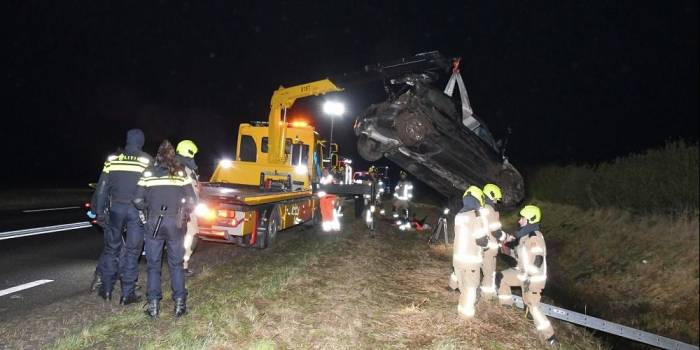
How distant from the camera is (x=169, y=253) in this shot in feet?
15.5

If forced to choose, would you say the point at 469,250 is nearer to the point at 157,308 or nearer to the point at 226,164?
the point at 157,308

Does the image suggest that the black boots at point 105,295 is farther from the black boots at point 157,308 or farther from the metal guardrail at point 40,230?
the metal guardrail at point 40,230

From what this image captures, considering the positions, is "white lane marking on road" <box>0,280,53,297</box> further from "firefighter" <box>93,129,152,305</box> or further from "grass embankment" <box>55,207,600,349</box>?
"grass embankment" <box>55,207,600,349</box>

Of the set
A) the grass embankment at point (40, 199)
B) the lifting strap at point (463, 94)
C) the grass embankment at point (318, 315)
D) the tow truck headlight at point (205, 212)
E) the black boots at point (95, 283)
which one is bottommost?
the grass embankment at point (318, 315)

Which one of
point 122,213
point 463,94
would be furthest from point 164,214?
point 463,94

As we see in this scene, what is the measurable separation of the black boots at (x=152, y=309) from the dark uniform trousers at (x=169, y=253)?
0.13ft

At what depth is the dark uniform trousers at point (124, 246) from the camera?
196 inches

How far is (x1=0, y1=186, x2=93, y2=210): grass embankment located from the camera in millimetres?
15031

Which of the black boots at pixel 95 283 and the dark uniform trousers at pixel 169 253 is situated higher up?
the dark uniform trousers at pixel 169 253

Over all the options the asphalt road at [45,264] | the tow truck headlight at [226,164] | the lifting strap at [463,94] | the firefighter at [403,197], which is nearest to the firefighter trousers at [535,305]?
the lifting strap at [463,94]

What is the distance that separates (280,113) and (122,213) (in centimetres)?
667

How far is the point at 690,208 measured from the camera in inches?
462

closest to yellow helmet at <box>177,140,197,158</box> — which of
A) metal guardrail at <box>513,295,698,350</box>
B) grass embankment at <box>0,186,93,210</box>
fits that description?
metal guardrail at <box>513,295,698,350</box>

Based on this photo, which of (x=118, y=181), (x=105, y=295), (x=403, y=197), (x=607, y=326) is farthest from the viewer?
(x=403, y=197)
